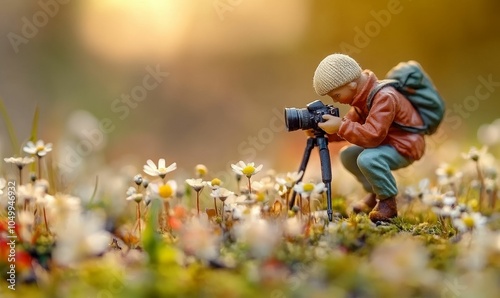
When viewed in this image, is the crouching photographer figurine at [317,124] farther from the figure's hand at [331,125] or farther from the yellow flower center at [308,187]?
the yellow flower center at [308,187]

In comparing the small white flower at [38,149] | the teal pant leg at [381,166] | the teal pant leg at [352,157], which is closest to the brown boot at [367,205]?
the teal pant leg at [352,157]

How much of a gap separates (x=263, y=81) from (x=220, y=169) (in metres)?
1.36

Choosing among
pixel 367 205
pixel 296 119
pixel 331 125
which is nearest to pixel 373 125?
pixel 331 125

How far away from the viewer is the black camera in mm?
1774

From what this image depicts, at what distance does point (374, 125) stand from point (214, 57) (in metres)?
3.19

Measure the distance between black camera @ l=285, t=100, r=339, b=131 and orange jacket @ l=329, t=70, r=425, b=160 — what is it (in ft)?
0.22

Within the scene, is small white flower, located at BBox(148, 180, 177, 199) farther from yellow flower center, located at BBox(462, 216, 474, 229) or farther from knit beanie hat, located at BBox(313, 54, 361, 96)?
yellow flower center, located at BBox(462, 216, 474, 229)

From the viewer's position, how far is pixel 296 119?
1.78m

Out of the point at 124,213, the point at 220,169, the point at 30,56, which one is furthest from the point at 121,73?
the point at 124,213

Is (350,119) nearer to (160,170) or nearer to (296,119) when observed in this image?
(296,119)

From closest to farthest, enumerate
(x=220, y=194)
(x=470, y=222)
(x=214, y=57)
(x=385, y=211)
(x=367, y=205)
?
(x=470, y=222) → (x=220, y=194) → (x=385, y=211) → (x=367, y=205) → (x=214, y=57)

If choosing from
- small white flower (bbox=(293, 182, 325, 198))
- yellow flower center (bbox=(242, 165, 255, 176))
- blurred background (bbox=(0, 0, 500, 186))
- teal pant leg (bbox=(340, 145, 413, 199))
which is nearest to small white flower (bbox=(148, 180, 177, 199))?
yellow flower center (bbox=(242, 165, 255, 176))

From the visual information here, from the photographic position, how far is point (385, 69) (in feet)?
14.3

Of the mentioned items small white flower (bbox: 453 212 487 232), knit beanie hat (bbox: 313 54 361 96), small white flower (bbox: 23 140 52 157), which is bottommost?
small white flower (bbox: 453 212 487 232)
